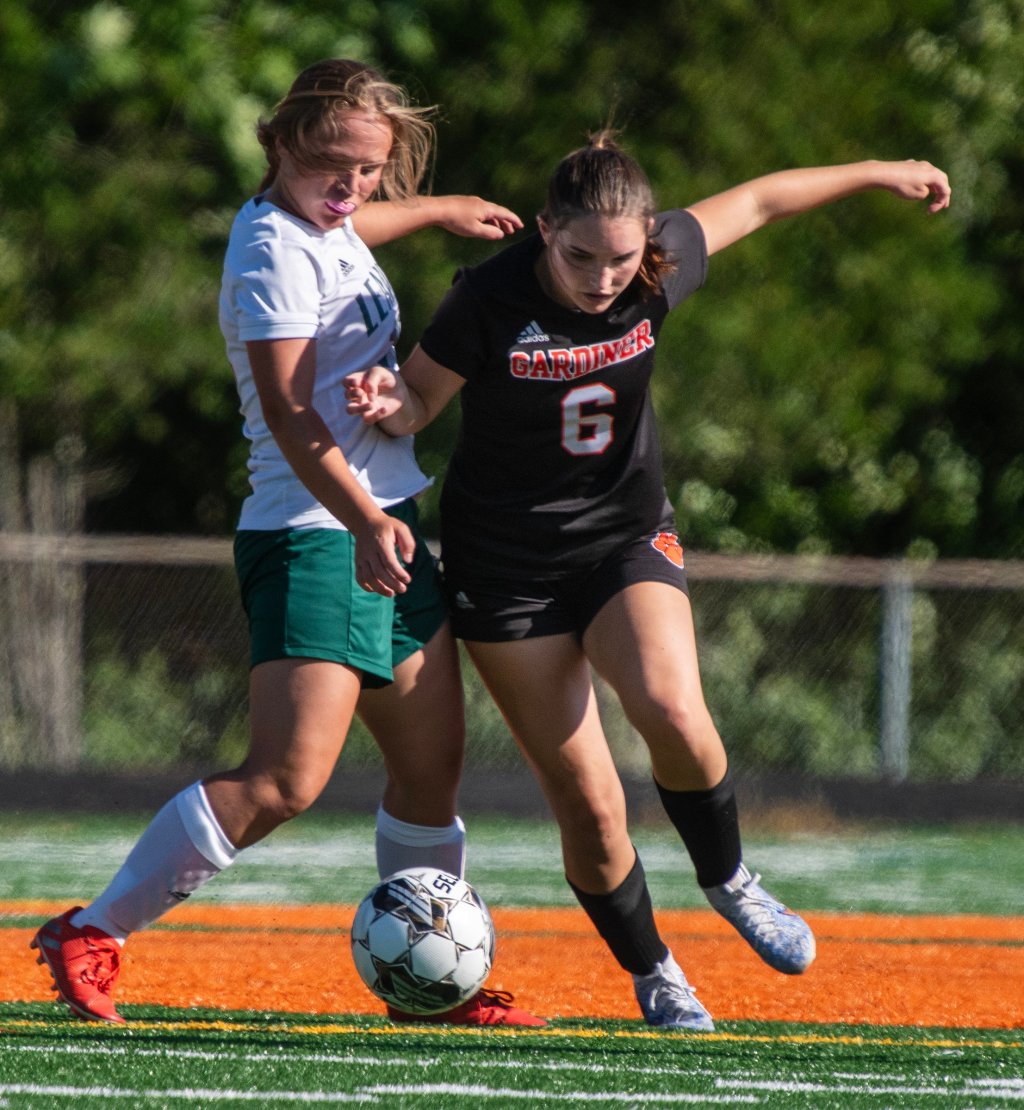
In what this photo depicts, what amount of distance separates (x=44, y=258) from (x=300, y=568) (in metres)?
9.56

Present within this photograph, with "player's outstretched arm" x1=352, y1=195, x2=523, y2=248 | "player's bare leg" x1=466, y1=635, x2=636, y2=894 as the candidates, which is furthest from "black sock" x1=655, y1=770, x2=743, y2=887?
"player's outstretched arm" x1=352, y1=195, x2=523, y2=248

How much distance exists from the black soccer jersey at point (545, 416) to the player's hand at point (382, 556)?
0.43 meters

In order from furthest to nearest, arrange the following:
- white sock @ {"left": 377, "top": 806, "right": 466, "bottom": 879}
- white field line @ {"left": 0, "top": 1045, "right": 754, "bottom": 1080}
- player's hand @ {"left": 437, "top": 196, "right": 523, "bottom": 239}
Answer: player's hand @ {"left": 437, "top": 196, "right": 523, "bottom": 239} < white sock @ {"left": 377, "top": 806, "right": 466, "bottom": 879} < white field line @ {"left": 0, "top": 1045, "right": 754, "bottom": 1080}

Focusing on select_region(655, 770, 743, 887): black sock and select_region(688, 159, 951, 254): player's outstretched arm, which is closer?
select_region(655, 770, 743, 887): black sock

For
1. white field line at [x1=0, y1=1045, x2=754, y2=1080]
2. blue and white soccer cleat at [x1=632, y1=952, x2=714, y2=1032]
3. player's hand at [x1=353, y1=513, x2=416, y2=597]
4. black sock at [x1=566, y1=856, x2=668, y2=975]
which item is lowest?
blue and white soccer cleat at [x1=632, y1=952, x2=714, y2=1032]

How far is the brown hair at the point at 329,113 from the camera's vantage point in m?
4.12

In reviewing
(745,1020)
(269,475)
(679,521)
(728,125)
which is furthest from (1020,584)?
(269,475)

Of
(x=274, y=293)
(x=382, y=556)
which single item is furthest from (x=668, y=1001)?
(x=274, y=293)

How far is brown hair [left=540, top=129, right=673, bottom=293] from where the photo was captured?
13.5ft

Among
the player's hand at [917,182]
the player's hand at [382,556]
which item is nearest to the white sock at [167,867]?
the player's hand at [382,556]

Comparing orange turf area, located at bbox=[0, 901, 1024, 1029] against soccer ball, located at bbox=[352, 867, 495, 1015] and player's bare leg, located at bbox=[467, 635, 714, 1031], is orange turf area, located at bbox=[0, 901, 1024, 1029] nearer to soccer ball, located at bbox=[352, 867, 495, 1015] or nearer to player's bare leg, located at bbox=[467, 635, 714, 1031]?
player's bare leg, located at bbox=[467, 635, 714, 1031]

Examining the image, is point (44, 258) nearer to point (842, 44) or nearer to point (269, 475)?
point (842, 44)

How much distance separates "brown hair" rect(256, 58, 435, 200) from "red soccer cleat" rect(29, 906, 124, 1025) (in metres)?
1.73

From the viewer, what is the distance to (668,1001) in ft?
14.6
